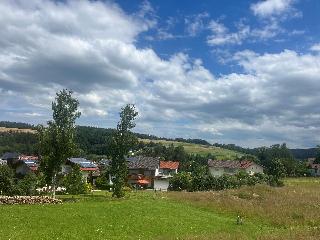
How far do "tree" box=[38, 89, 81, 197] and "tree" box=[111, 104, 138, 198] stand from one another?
650 centimetres

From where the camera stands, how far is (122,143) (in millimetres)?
56031

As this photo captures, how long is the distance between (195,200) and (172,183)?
40.2m

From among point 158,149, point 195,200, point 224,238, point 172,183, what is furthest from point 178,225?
point 158,149

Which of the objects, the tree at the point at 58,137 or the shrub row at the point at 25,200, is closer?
the shrub row at the point at 25,200

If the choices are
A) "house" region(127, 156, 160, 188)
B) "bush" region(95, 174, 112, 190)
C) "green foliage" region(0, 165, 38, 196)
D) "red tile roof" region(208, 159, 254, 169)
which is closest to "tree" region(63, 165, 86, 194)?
"green foliage" region(0, 165, 38, 196)

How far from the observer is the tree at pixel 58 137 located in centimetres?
5028

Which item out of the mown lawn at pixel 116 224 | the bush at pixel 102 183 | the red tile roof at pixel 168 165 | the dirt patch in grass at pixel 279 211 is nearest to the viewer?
the mown lawn at pixel 116 224

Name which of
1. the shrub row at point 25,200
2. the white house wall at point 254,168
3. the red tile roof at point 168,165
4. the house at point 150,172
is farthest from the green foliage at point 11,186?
the white house wall at point 254,168

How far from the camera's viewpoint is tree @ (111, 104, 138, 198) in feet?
183

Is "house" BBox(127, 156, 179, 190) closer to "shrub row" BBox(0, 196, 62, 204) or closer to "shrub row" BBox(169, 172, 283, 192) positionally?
"shrub row" BBox(169, 172, 283, 192)

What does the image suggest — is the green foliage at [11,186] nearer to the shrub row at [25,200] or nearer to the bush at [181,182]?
the shrub row at [25,200]

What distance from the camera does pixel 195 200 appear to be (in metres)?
48.6

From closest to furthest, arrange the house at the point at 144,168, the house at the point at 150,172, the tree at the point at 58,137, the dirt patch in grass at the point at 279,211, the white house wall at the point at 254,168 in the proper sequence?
the dirt patch in grass at the point at 279,211
the tree at the point at 58,137
the house at the point at 150,172
the house at the point at 144,168
the white house wall at the point at 254,168

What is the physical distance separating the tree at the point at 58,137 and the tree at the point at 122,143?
6.50 meters
